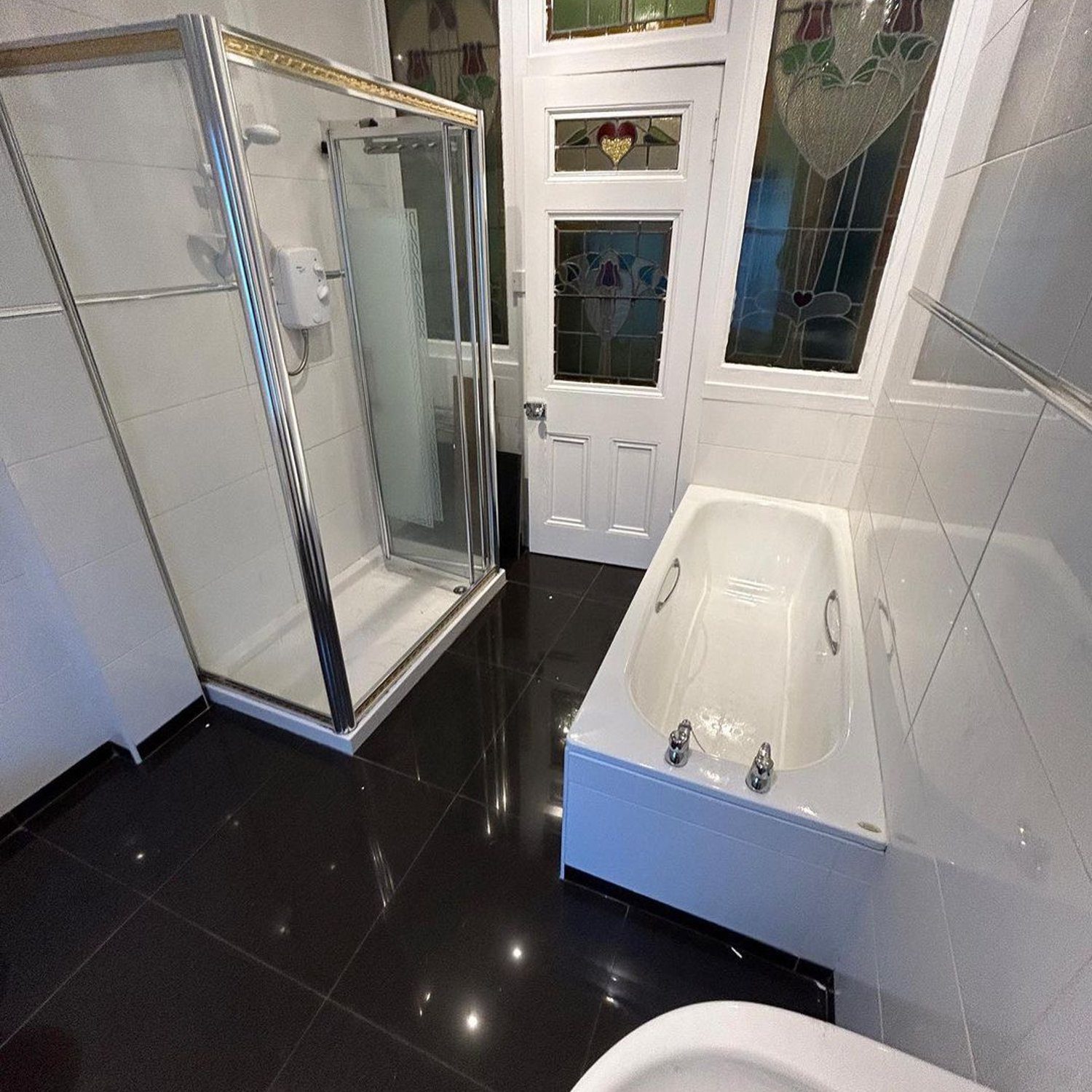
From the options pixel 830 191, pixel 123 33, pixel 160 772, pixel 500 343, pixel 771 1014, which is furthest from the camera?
pixel 500 343

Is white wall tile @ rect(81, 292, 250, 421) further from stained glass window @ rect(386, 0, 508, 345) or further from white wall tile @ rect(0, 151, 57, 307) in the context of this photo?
stained glass window @ rect(386, 0, 508, 345)

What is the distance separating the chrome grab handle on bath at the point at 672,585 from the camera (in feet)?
6.05

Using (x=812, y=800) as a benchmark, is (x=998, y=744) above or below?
above

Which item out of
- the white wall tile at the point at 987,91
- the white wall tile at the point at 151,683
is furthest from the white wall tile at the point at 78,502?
the white wall tile at the point at 987,91

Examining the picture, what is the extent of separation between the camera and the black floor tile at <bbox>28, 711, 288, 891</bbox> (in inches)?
61.3

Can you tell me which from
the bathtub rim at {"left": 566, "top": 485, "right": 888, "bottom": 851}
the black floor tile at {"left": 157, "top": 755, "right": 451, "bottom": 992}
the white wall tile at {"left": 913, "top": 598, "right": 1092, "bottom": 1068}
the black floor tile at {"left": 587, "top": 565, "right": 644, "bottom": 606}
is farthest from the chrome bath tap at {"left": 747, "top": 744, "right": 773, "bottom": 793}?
the black floor tile at {"left": 587, "top": 565, "right": 644, "bottom": 606}

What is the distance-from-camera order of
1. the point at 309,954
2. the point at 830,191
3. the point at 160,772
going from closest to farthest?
the point at 309,954 < the point at 160,772 < the point at 830,191

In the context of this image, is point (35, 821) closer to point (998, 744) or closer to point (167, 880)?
point (167, 880)

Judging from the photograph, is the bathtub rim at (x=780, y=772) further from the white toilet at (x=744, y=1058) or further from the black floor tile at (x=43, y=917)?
the black floor tile at (x=43, y=917)

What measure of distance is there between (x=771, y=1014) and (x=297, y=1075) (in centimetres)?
101

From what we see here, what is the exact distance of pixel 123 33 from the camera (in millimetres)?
1104

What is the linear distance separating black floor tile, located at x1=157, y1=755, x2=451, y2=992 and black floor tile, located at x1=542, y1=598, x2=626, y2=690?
63cm

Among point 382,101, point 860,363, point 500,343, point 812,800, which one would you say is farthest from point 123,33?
point 860,363

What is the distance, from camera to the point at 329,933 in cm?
138
